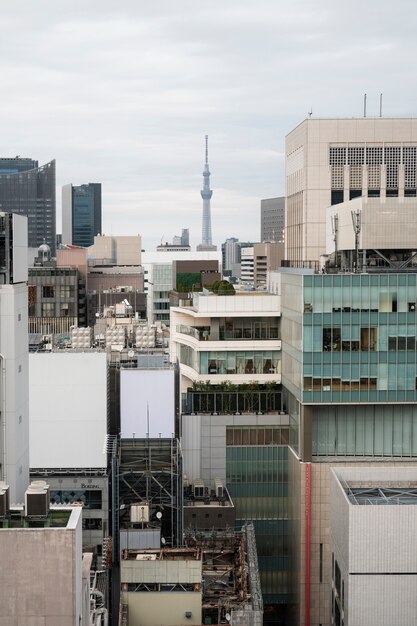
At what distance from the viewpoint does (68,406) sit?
79.0 meters

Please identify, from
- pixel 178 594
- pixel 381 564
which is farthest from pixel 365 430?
pixel 178 594

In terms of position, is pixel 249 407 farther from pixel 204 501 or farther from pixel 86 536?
pixel 86 536

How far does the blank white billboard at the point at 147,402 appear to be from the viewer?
81.5 m

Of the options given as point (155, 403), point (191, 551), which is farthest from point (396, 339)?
point (191, 551)

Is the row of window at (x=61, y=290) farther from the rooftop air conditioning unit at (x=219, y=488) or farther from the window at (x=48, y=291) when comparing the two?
the rooftop air conditioning unit at (x=219, y=488)

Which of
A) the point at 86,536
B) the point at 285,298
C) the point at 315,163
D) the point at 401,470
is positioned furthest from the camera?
the point at 315,163

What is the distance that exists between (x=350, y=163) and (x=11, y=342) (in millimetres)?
73195

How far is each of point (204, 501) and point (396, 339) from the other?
729 inches

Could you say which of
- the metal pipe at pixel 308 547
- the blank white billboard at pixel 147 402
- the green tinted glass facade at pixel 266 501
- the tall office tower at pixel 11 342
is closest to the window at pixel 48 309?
the green tinted glass facade at pixel 266 501

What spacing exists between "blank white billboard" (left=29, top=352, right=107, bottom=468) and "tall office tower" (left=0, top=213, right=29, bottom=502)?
23.7m

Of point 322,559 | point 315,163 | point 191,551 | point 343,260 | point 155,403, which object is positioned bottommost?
point 322,559

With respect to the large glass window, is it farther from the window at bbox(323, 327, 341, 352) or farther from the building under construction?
the building under construction

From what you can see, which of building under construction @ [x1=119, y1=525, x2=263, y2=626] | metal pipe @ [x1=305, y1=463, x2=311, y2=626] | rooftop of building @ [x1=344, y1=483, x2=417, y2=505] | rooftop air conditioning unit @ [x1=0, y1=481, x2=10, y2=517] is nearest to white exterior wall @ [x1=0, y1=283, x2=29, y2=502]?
rooftop air conditioning unit @ [x1=0, y1=481, x2=10, y2=517]

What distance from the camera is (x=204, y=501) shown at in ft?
267
